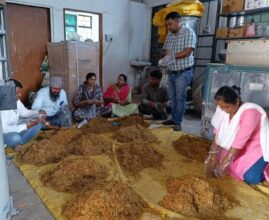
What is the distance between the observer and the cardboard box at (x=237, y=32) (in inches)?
130

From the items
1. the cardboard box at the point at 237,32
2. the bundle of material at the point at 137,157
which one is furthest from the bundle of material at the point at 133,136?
the cardboard box at the point at 237,32

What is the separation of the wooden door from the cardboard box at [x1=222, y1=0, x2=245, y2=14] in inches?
113

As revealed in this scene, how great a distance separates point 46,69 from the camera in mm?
4086

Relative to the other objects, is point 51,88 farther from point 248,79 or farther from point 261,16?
point 261,16

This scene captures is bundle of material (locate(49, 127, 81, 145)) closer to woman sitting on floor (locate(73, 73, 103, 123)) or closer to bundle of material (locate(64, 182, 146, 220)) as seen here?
woman sitting on floor (locate(73, 73, 103, 123))

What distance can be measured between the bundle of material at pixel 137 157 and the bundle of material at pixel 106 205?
46 cm

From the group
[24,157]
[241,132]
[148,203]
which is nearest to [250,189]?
[241,132]

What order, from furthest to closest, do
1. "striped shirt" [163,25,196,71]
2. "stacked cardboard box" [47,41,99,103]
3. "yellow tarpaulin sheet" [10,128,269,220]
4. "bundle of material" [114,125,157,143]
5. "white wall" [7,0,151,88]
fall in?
"white wall" [7,0,151,88], "stacked cardboard box" [47,41,99,103], "striped shirt" [163,25,196,71], "bundle of material" [114,125,157,143], "yellow tarpaulin sheet" [10,128,269,220]

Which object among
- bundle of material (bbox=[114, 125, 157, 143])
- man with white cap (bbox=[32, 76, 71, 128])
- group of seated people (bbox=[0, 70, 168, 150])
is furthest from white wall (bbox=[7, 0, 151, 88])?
bundle of material (bbox=[114, 125, 157, 143])

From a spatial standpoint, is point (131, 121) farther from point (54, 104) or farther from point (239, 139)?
point (239, 139)

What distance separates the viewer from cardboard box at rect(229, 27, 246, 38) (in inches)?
130

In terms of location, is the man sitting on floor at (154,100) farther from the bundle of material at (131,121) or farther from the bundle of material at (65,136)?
the bundle of material at (65,136)

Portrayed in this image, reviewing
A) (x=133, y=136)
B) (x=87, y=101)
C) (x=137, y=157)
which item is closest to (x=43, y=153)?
(x=137, y=157)

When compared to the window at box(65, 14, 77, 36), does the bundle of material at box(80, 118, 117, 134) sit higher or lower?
lower
